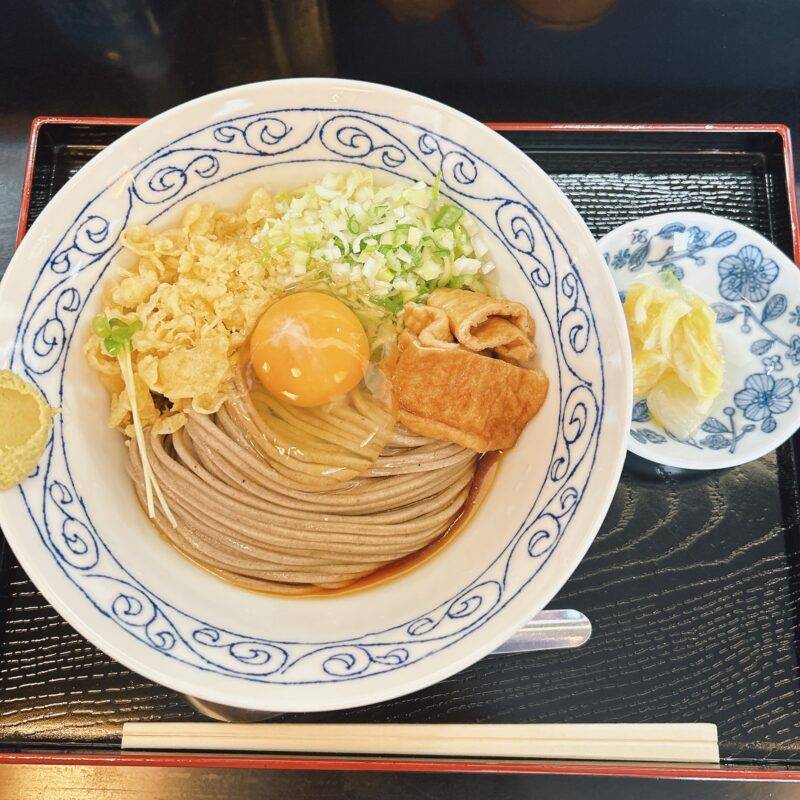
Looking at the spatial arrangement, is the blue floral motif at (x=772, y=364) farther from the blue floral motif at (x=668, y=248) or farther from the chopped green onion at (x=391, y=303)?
the chopped green onion at (x=391, y=303)

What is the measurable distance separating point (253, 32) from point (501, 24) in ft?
4.06

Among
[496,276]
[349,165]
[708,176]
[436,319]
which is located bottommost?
[436,319]

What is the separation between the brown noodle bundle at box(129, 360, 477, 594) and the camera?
230 cm

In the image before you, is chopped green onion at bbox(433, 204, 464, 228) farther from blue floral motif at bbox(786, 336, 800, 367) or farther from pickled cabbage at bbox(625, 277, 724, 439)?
blue floral motif at bbox(786, 336, 800, 367)

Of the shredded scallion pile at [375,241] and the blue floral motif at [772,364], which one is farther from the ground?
the shredded scallion pile at [375,241]

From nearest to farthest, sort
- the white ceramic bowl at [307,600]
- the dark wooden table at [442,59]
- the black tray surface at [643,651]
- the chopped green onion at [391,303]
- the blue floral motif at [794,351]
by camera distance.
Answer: the white ceramic bowl at [307,600], the black tray surface at [643,651], the chopped green onion at [391,303], the blue floral motif at [794,351], the dark wooden table at [442,59]

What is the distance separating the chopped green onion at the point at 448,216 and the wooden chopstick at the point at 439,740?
1.69m

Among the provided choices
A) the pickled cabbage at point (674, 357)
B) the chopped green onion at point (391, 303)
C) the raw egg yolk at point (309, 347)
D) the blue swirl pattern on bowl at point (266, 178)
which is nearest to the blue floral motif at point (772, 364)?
the pickled cabbage at point (674, 357)

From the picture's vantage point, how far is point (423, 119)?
7.21 ft

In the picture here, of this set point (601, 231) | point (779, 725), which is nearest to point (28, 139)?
point (601, 231)

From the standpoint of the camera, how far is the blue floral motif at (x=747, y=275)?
266cm

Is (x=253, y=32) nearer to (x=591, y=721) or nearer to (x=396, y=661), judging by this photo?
(x=396, y=661)

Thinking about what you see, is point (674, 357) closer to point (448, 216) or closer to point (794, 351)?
point (794, 351)

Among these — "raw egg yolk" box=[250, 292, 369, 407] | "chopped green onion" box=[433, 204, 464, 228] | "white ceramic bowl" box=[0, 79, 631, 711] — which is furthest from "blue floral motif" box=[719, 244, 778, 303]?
"raw egg yolk" box=[250, 292, 369, 407]
